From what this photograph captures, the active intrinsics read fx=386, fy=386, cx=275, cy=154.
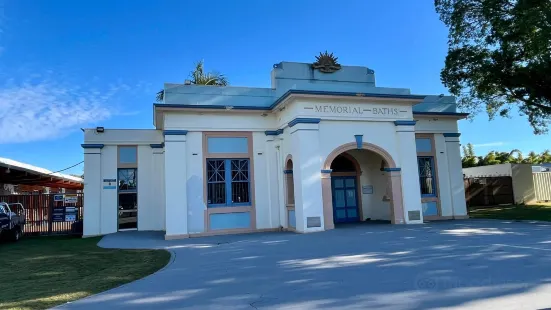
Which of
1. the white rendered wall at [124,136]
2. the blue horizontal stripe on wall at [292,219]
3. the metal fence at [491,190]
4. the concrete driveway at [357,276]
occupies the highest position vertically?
the white rendered wall at [124,136]

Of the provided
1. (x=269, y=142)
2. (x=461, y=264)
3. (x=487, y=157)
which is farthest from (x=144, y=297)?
(x=487, y=157)

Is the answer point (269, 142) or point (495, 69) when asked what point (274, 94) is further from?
point (495, 69)

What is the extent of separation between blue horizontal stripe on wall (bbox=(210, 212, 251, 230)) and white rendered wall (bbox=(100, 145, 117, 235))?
5133 mm

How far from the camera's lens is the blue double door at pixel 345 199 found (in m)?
16.9

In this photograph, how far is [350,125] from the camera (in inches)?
569

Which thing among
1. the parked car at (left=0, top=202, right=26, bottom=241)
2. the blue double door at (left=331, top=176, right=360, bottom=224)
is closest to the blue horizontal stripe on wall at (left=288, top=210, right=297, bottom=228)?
the blue double door at (left=331, top=176, right=360, bottom=224)

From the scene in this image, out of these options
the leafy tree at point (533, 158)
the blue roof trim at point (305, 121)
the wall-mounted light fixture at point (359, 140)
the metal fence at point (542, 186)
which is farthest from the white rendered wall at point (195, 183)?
the leafy tree at point (533, 158)

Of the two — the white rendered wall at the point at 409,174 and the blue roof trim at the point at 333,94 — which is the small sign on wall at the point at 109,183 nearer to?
the blue roof trim at the point at 333,94

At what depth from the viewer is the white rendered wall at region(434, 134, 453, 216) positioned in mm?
17359

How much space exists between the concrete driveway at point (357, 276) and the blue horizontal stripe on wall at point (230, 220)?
13.1 feet

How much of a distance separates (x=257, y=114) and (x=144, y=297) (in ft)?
34.8

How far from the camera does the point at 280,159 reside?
15578 mm

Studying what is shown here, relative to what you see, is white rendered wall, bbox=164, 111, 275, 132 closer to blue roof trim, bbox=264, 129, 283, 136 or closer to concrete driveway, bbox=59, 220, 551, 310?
blue roof trim, bbox=264, 129, 283, 136

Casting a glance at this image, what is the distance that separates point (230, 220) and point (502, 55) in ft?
43.6
